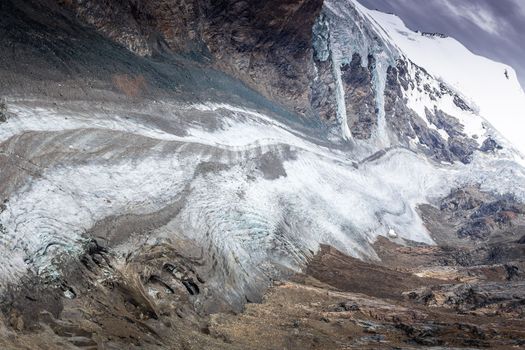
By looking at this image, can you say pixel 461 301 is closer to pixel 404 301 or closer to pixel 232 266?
pixel 404 301

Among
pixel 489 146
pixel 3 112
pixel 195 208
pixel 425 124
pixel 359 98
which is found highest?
pixel 489 146

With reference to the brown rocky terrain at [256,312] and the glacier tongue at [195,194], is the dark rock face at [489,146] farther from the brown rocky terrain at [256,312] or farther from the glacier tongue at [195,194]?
the brown rocky terrain at [256,312]

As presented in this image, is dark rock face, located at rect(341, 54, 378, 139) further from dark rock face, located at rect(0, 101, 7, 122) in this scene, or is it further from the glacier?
dark rock face, located at rect(0, 101, 7, 122)

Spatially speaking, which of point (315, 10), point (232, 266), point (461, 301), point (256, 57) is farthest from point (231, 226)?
point (315, 10)

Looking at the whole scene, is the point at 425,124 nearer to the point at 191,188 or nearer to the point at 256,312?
the point at 191,188

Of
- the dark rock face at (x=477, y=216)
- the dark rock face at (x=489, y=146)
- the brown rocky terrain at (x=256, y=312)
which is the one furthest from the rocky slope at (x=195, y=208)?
the dark rock face at (x=489, y=146)

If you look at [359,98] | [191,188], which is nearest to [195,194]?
[191,188]
